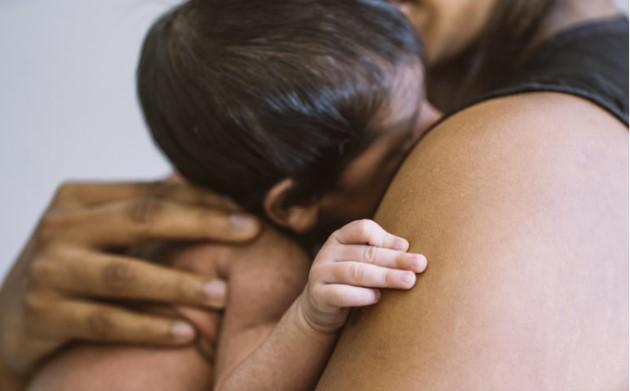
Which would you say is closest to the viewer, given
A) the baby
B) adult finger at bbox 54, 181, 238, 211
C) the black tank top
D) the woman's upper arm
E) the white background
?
the woman's upper arm

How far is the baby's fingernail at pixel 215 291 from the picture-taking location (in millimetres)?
877

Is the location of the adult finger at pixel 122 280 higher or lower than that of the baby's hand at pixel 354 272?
lower

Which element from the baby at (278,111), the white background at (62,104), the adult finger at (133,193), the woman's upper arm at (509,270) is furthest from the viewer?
the white background at (62,104)

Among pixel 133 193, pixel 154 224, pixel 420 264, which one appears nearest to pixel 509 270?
pixel 420 264

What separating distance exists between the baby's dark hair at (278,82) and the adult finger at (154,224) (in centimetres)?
6

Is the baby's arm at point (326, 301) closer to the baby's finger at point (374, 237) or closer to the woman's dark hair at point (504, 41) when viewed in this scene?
the baby's finger at point (374, 237)

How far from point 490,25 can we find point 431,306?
0.66 m

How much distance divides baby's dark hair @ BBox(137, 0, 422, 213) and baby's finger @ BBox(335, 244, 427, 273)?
0.87 feet

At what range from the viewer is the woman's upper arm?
53 centimetres

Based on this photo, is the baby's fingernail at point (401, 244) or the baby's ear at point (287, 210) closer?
the baby's fingernail at point (401, 244)

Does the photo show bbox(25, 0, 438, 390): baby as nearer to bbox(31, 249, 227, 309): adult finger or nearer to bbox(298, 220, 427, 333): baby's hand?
bbox(31, 249, 227, 309): adult finger

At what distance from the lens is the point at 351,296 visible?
23.8 inches

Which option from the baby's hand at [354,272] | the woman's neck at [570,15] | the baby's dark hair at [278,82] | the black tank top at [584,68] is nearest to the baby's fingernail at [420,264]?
the baby's hand at [354,272]

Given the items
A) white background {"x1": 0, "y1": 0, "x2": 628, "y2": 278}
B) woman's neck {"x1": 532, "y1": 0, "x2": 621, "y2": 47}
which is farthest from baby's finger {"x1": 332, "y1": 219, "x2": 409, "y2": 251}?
white background {"x1": 0, "y1": 0, "x2": 628, "y2": 278}
